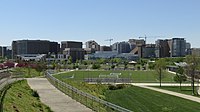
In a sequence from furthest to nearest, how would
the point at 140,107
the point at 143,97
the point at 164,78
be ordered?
the point at 164,78, the point at 143,97, the point at 140,107

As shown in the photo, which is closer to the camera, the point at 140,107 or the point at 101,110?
the point at 101,110

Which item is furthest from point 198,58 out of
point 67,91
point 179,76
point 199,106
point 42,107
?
point 42,107

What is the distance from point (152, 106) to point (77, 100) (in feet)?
44.8

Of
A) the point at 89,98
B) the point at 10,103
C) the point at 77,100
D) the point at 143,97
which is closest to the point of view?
the point at 10,103

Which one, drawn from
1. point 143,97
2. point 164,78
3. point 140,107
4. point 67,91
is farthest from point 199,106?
point 164,78

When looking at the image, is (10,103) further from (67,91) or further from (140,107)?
(140,107)

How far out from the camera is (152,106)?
32312mm

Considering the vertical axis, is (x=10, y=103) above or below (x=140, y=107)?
above

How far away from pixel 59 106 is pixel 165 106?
16.2 m

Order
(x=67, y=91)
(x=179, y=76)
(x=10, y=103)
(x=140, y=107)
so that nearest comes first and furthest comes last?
(x=10, y=103)
(x=67, y=91)
(x=140, y=107)
(x=179, y=76)

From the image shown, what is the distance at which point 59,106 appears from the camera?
59.2ft

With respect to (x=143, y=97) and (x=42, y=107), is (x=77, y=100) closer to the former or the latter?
(x=42, y=107)

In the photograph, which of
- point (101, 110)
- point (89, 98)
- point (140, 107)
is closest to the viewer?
point (101, 110)

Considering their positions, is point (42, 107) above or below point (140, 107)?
above
